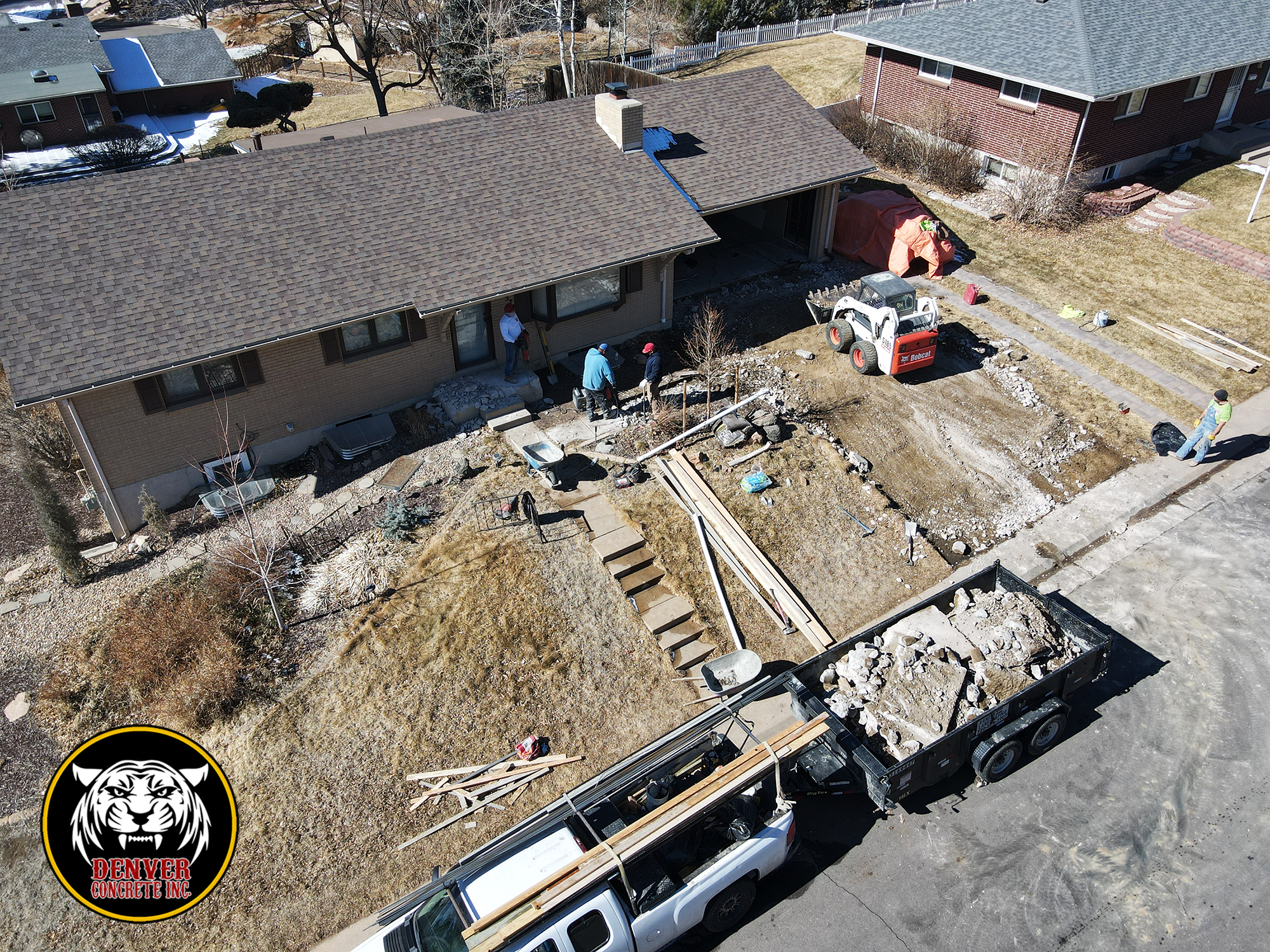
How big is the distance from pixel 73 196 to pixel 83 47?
40.6m

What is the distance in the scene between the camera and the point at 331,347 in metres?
16.9

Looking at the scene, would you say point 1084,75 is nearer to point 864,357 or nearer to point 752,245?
point 752,245

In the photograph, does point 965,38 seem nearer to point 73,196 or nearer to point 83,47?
point 73,196

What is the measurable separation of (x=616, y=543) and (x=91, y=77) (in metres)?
46.5

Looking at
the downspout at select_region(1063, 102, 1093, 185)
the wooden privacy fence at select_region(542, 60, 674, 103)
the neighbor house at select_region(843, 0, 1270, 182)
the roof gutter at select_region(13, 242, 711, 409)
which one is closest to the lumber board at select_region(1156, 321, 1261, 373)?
the downspout at select_region(1063, 102, 1093, 185)

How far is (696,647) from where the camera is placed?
546 inches

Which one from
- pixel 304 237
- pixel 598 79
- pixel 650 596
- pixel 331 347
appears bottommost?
pixel 650 596

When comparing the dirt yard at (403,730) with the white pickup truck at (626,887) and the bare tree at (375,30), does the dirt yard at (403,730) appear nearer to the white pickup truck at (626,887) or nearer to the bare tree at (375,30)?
the white pickup truck at (626,887)

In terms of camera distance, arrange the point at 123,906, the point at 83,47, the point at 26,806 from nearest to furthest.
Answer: the point at 123,906, the point at 26,806, the point at 83,47

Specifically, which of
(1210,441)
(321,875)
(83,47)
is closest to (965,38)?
(1210,441)

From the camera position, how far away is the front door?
29578 mm

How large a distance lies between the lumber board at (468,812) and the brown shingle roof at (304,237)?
358 inches

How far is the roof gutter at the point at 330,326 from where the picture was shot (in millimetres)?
14273

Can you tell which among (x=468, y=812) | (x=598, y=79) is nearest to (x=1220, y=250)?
(x=468, y=812)
